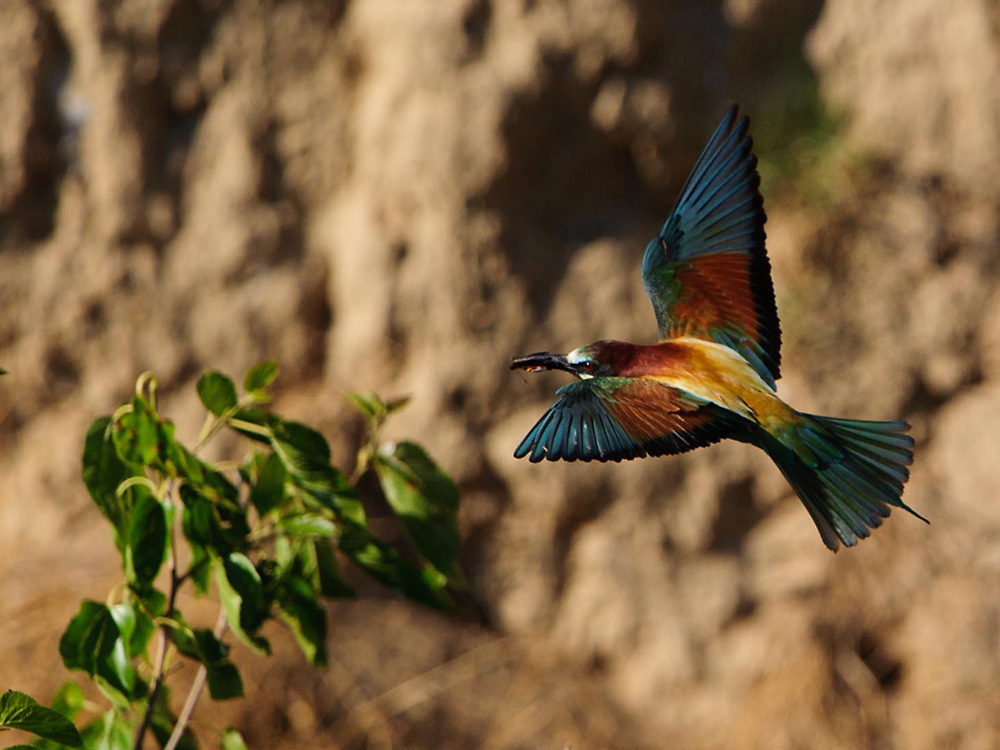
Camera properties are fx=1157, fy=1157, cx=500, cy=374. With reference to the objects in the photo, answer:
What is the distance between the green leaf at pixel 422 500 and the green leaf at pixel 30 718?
44 cm

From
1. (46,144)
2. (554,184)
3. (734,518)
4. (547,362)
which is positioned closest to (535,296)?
(554,184)

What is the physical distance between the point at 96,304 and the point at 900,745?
2.17m

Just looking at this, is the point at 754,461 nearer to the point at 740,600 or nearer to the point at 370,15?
the point at 740,600

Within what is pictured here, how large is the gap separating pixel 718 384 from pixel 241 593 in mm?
504

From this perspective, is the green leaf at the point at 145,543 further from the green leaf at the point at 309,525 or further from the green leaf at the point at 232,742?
the green leaf at the point at 232,742

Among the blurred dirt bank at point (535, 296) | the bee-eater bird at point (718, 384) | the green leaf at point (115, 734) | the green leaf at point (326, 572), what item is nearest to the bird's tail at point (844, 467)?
the bee-eater bird at point (718, 384)

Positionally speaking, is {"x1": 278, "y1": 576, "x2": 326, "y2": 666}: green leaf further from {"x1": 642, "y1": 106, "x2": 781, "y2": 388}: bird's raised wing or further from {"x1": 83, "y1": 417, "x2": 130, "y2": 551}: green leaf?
{"x1": 642, "y1": 106, "x2": 781, "y2": 388}: bird's raised wing

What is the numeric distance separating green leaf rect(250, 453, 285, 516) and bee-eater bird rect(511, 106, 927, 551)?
1.01 ft

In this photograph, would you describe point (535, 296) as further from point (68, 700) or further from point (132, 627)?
point (132, 627)

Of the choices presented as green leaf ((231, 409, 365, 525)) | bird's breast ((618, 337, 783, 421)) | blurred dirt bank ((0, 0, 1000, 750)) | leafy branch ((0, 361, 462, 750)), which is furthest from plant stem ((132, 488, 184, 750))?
blurred dirt bank ((0, 0, 1000, 750))

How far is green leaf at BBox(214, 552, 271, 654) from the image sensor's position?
3.70ft

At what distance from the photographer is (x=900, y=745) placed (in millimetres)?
2760

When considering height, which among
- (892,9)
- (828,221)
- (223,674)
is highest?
(892,9)

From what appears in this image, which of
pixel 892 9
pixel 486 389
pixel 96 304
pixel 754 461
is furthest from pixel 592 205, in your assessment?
pixel 96 304
